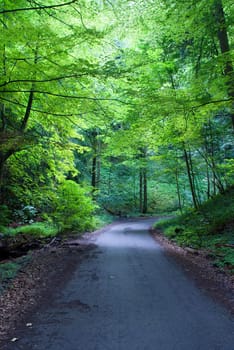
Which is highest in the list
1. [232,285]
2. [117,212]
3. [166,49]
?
[166,49]

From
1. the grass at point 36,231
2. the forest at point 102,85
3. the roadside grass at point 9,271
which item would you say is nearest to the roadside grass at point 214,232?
the forest at point 102,85

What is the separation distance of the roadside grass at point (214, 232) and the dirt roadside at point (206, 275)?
276mm

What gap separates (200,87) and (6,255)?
8409 millimetres

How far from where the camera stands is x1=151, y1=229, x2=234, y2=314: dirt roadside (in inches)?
189

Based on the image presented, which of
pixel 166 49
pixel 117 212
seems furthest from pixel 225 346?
pixel 117 212

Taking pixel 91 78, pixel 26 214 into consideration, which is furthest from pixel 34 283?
pixel 26 214

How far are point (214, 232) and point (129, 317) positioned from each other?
6.89 meters

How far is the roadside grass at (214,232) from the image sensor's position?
290 inches

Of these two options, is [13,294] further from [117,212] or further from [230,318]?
[117,212]

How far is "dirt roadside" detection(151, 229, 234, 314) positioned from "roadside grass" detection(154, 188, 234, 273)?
0.28 metres

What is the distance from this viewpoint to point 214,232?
9.80m

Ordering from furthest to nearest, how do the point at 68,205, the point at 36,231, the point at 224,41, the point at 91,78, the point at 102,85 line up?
1. the point at 36,231
2. the point at 68,205
3. the point at 224,41
4. the point at 102,85
5. the point at 91,78

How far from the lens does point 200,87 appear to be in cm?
742

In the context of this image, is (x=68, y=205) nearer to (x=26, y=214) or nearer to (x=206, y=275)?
(x=26, y=214)
